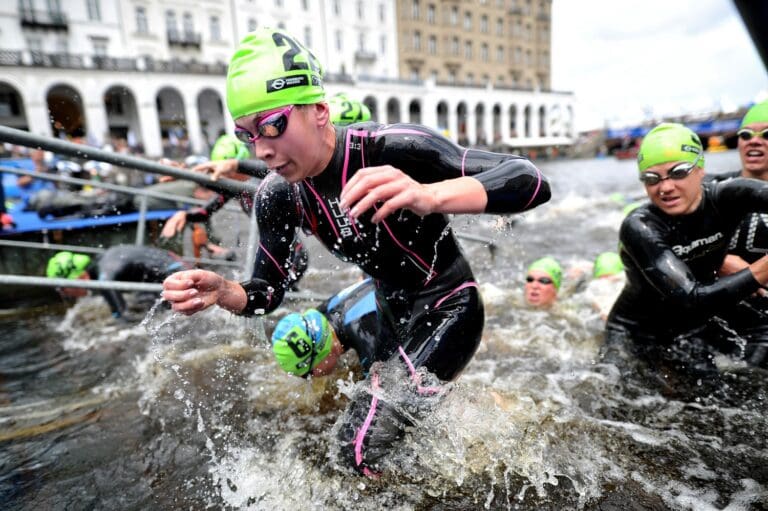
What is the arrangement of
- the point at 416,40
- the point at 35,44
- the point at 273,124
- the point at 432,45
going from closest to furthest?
the point at 273,124, the point at 35,44, the point at 416,40, the point at 432,45

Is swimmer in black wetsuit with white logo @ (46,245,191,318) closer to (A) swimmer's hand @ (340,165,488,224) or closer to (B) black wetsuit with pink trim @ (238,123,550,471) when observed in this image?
(B) black wetsuit with pink trim @ (238,123,550,471)

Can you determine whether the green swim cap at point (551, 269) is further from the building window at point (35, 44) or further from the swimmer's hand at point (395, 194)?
the building window at point (35, 44)

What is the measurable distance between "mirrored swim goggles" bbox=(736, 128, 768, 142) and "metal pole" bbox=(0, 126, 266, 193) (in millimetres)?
4098

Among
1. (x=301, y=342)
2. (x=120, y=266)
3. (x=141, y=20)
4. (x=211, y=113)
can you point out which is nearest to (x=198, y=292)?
(x=301, y=342)

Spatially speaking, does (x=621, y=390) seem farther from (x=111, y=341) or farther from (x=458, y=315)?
(x=111, y=341)

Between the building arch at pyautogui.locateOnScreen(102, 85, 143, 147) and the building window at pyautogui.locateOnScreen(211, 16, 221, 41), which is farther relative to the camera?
the building window at pyautogui.locateOnScreen(211, 16, 221, 41)

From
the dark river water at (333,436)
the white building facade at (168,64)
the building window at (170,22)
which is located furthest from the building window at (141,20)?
the dark river water at (333,436)

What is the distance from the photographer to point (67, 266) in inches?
228

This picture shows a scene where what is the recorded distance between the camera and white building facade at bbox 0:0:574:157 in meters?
32.2

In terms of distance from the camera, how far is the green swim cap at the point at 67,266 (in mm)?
5698

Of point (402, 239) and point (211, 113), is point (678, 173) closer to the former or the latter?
point (402, 239)

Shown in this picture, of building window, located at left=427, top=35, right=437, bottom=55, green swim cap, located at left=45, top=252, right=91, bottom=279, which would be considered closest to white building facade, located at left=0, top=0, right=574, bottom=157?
building window, located at left=427, top=35, right=437, bottom=55

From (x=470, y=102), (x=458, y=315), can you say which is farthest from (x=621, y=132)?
(x=458, y=315)

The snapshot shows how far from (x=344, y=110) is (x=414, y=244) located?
116 inches
